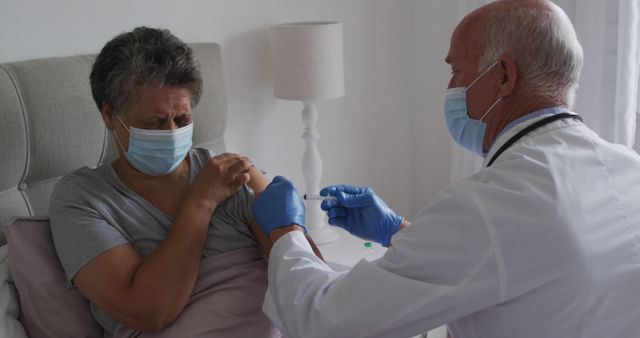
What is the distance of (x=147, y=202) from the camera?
1605mm

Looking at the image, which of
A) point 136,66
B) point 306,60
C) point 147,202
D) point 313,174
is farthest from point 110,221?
point 313,174

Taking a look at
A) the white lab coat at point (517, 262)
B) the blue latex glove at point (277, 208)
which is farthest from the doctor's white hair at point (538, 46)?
the blue latex glove at point (277, 208)

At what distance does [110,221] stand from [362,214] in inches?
26.5

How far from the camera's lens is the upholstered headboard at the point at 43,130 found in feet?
5.67

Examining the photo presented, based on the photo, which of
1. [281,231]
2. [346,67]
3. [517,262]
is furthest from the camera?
[346,67]

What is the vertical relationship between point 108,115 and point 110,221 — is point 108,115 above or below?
above

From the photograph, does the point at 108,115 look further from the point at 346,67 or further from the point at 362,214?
the point at 346,67

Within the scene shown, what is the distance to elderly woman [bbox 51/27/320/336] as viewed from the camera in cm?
146

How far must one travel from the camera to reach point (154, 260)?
148 cm

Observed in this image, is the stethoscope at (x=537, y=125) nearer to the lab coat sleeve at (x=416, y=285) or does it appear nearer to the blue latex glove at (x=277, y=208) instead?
the lab coat sleeve at (x=416, y=285)

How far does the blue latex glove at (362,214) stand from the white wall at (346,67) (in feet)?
2.91

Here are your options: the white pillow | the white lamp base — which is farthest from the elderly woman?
the white lamp base

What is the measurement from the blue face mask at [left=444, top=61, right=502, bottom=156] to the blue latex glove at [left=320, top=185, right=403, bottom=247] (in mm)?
358

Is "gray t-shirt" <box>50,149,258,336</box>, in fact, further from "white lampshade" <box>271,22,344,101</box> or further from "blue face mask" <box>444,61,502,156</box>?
"white lampshade" <box>271,22,344,101</box>
